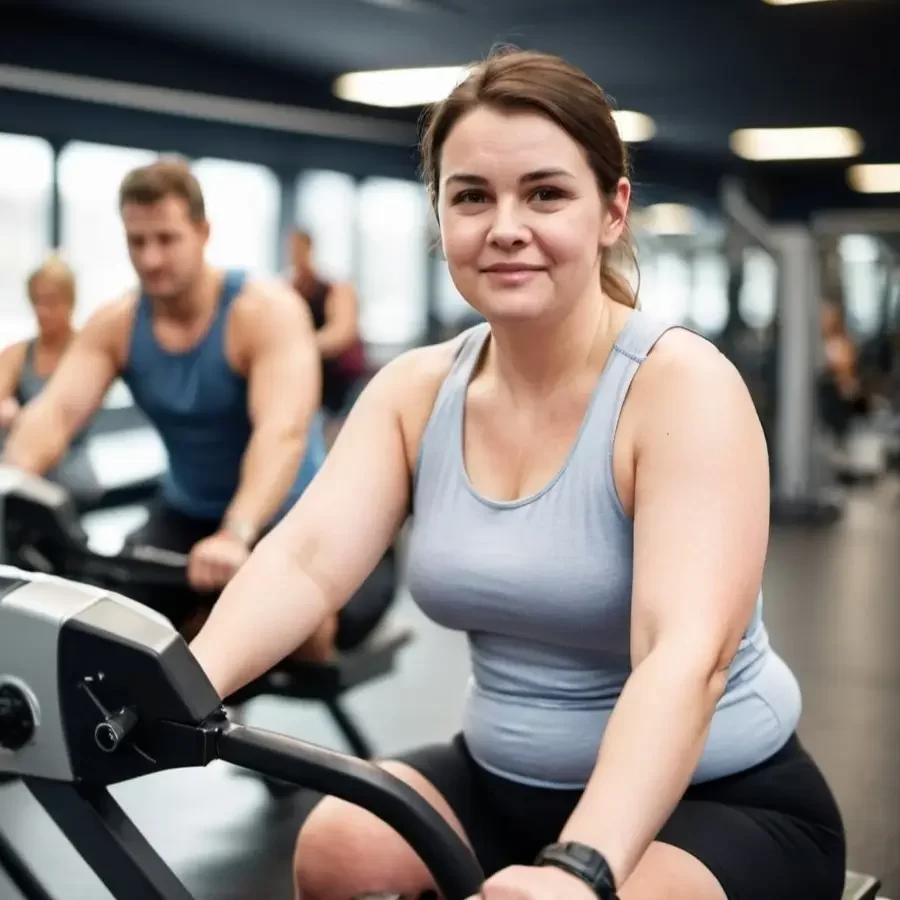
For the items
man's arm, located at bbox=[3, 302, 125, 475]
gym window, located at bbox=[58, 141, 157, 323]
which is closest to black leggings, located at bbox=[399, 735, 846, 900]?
man's arm, located at bbox=[3, 302, 125, 475]

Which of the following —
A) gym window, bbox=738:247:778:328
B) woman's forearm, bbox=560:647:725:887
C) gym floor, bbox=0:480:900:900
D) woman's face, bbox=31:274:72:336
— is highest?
gym window, bbox=738:247:778:328

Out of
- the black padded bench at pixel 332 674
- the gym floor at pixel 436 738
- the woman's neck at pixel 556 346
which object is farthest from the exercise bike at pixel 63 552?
the woman's neck at pixel 556 346

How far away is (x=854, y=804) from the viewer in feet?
9.01

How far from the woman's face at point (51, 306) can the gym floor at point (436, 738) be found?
1209 mm

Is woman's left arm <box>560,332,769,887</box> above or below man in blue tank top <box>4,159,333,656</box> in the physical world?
below

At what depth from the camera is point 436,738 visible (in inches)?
124

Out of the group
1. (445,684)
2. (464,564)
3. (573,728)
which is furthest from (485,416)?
(445,684)

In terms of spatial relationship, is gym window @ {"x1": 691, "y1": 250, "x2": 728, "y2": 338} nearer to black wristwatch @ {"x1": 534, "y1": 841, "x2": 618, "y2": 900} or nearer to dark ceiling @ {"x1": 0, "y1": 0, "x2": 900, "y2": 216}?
dark ceiling @ {"x1": 0, "y1": 0, "x2": 900, "y2": 216}

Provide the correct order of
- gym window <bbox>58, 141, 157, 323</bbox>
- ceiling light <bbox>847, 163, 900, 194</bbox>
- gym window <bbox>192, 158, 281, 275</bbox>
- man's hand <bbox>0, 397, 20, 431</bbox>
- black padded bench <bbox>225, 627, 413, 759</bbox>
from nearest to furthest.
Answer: black padded bench <bbox>225, 627, 413, 759</bbox>, man's hand <bbox>0, 397, 20, 431</bbox>, gym window <bbox>58, 141, 157, 323</bbox>, gym window <bbox>192, 158, 281, 275</bbox>, ceiling light <bbox>847, 163, 900, 194</bbox>

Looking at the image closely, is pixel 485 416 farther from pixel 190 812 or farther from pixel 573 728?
pixel 190 812

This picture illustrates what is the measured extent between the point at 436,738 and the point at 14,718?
2.36m

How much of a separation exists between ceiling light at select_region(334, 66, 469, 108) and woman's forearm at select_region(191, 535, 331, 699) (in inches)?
254

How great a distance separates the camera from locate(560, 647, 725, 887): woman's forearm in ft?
2.81

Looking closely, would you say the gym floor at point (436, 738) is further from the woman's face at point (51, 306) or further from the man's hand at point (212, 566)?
the woman's face at point (51, 306)
